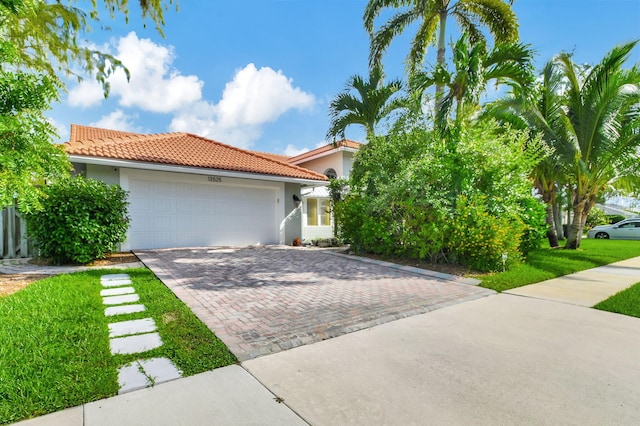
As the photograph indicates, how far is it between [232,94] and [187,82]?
206cm

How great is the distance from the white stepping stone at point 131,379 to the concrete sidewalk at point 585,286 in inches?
243

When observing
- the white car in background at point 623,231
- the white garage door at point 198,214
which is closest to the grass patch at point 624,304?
the white garage door at point 198,214

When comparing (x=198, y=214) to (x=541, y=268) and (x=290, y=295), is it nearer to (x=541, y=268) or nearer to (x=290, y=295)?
(x=290, y=295)

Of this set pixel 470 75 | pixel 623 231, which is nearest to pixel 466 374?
pixel 470 75

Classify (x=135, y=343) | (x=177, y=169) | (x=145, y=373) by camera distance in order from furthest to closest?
(x=177, y=169) < (x=135, y=343) < (x=145, y=373)

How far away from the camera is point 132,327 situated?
3.85 meters

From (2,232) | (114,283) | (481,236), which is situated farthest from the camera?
(2,232)

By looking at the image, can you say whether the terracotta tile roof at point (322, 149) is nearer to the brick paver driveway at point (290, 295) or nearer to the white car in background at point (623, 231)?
the brick paver driveway at point (290, 295)

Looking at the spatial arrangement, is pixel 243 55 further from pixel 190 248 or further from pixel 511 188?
pixel 511 188

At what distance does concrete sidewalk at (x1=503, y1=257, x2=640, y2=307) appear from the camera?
5750 mm

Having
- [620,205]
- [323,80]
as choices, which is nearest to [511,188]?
[323,80]

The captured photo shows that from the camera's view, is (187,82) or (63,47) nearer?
(63,47)

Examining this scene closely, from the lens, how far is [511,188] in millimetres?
8320

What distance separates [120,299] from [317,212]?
12.0m
